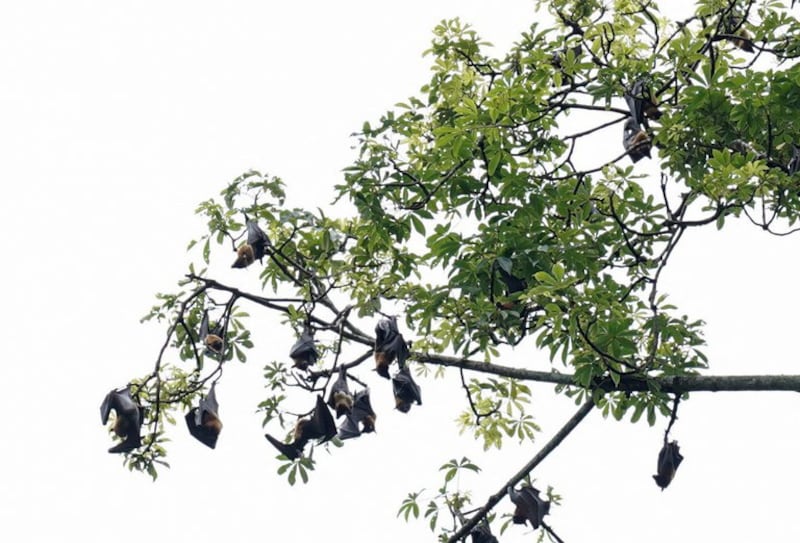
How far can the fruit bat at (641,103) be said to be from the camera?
27.7 ft

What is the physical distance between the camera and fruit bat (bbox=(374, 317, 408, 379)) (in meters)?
8.23

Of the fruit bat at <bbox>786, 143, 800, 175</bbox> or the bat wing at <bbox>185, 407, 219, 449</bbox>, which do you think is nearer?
the fruit bat at <bbox>786, 143, 800, 175</bbox>

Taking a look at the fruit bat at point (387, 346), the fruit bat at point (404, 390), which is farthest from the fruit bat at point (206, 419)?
the fruit bat at point (404, 390)

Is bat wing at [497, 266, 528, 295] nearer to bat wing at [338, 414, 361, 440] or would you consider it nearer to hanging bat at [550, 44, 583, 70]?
bat wing at [338, 414, 361, 440]

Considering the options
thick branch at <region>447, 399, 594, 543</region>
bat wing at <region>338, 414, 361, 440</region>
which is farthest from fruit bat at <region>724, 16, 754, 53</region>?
bat wing at <region>338, 414, 361, 440</region>

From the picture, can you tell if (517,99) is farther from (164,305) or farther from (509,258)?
(164,305)

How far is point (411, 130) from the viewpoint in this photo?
32.0ft

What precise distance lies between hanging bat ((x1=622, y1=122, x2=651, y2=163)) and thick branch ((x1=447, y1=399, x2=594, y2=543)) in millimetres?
2231

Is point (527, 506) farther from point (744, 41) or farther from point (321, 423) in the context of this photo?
point (744, 41)

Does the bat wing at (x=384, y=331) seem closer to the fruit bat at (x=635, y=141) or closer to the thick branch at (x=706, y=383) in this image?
the thick branch at (x=706, y=383)

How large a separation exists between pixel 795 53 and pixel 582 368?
372cm

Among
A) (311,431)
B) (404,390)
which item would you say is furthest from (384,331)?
(311,431)

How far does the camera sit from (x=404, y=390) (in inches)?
334

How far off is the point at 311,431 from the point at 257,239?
1.79 metres
